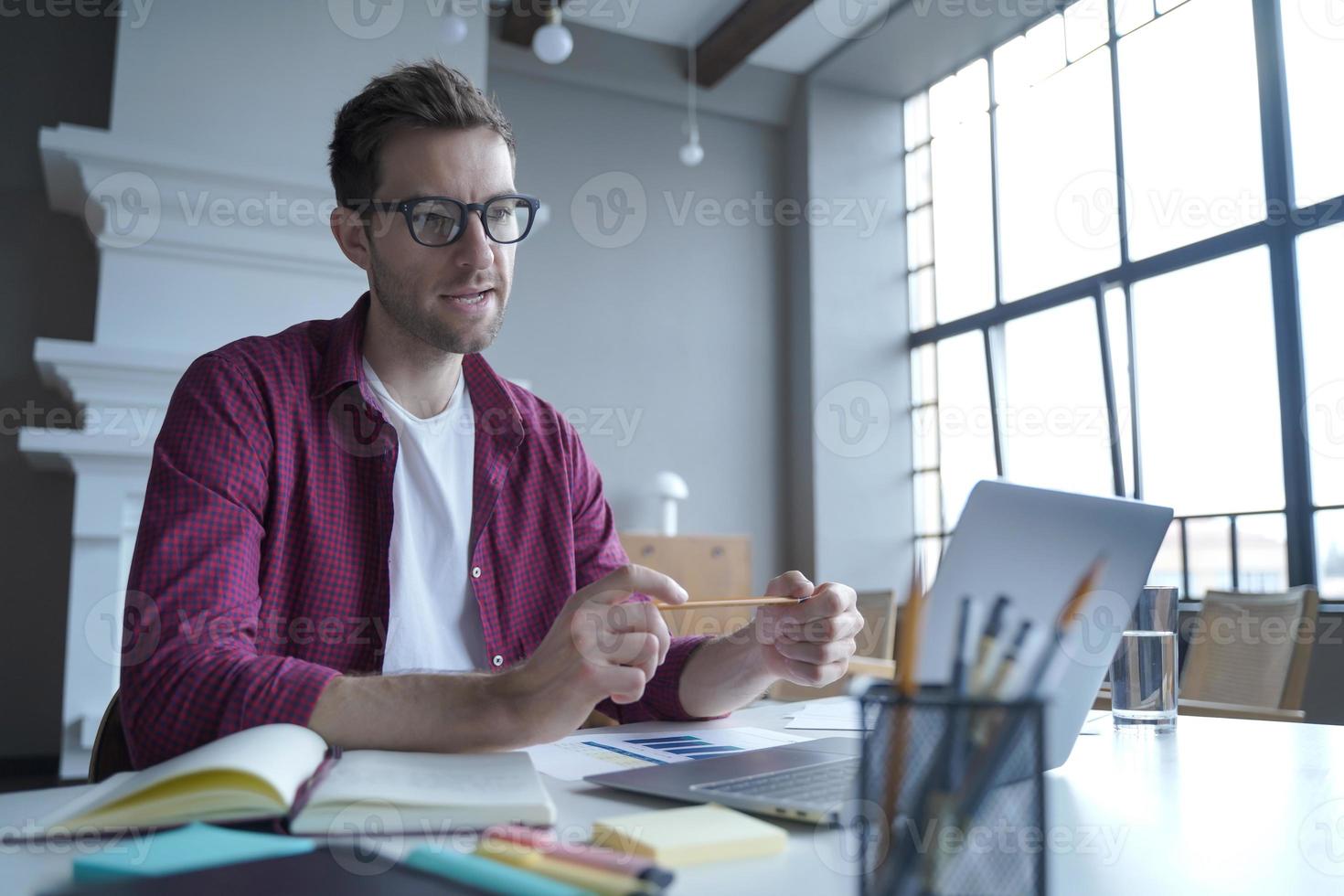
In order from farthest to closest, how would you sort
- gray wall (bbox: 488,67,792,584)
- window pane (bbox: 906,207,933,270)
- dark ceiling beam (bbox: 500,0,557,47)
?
A: 1. window pane (bbox: 906,207,933,270)
2. gray wall (bbox: 488,67,792,584)
3. dark ceiling beam (bbox: 500,0,557,47)

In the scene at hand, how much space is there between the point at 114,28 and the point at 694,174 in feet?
9.93

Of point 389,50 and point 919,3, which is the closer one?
point 389,50

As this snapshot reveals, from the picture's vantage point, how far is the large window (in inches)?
158

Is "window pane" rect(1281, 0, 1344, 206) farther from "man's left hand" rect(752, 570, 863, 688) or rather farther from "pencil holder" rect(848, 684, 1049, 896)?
"pencil holder" rect(848, 684, 1049, 896)

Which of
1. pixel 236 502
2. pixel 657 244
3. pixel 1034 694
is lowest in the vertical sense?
pixel 1034 694

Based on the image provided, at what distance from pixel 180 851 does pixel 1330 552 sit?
4385 millimetres

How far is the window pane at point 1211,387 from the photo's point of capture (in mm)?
4156

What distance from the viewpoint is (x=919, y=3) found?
532cm

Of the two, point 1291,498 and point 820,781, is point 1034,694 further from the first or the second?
point 1291,498

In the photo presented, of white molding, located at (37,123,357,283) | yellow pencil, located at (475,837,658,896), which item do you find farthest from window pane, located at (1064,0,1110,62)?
yellow pencil, located at (475,837,658,896)

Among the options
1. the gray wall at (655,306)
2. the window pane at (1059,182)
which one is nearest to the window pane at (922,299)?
the window pane at (1059,182)

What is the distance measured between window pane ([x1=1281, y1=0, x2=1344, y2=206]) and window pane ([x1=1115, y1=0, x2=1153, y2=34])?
0.73 meters

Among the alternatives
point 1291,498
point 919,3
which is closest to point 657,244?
point 919,3

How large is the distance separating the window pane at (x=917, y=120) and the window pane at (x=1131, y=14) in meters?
1.40
